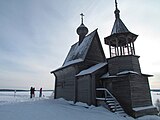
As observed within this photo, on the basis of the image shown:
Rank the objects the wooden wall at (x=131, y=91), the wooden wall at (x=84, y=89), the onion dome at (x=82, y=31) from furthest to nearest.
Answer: the onion dome at (x=82, y=31) < the wooden wall at (x=84, y=89) < the wooden wall at (x=131, y=91)

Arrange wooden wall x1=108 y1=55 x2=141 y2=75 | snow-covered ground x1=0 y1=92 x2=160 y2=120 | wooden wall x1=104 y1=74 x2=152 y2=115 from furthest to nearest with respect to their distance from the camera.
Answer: wooden wall x1=108 y1=55 x2=141 y2=75
wooden wall x1=104 y1=74 x2=152 y2=115
snow-covered ground x1=0 y1=92 x2=160 y2=120

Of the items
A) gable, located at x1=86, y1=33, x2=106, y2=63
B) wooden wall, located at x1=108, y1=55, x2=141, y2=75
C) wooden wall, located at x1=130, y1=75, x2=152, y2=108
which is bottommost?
wooden wall, located at x1=130, y1=75, x2=152, y2=108

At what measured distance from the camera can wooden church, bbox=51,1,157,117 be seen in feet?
36.5

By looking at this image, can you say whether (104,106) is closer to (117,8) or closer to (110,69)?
(110,69)

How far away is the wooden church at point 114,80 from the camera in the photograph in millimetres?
11125

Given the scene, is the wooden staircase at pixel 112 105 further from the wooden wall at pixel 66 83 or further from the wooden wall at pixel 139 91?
the wooden wall at pixel 66 83

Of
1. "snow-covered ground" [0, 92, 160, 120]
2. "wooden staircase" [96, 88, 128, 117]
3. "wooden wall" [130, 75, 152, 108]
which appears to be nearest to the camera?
"snow-covered ground" [0, 92, 160, 120]

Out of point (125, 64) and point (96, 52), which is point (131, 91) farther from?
point (96, 52)

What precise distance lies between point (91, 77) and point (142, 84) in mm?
4717

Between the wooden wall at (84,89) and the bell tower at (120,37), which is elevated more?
the bell tower at (120,37)

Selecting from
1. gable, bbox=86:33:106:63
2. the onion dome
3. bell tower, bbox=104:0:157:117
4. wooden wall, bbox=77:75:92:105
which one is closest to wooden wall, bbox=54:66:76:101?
wooden wall, bbox=77:75:92:105

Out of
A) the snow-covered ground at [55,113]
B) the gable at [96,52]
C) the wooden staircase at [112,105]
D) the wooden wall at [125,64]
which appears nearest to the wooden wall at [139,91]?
the wooden wall at [125,64]

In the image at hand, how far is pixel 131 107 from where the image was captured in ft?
34.7

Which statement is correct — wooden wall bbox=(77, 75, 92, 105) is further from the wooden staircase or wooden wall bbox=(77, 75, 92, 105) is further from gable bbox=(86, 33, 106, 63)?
gable bbox=(86, 33, 106, 63)
